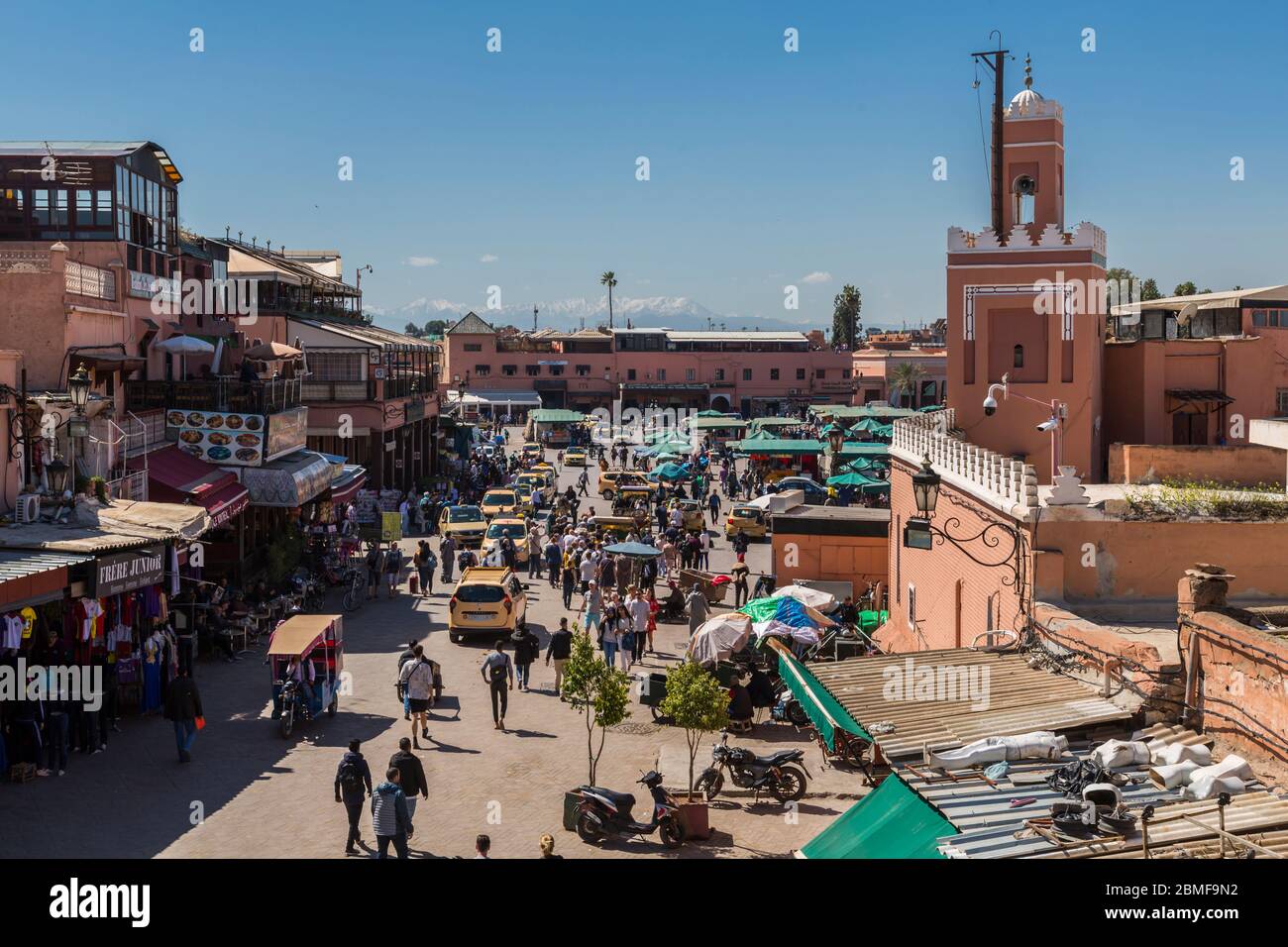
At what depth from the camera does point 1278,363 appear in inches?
1115

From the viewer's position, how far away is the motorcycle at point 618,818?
41.0 ft

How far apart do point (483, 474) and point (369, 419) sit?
10.1 meters

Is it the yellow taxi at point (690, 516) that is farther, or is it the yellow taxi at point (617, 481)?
the yellow taxi at point (617, 481)

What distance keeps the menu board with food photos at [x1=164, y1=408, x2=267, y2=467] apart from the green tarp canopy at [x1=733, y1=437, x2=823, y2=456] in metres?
23.0

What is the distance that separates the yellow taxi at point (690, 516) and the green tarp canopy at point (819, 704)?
21.2 m

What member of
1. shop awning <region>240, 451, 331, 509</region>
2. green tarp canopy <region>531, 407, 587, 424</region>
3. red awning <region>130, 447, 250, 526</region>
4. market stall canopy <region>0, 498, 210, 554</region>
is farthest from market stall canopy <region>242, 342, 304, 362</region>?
green tarp canopy <region>531, 407, 587, 424</region>

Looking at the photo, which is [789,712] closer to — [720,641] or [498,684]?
[720,641]

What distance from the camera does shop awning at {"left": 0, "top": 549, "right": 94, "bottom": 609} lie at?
1280 cm

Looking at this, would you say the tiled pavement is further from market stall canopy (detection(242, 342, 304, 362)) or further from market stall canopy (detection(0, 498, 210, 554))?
market stall canopy (detection(242, 342, 304, 362))

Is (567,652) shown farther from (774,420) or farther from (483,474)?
(774,420)

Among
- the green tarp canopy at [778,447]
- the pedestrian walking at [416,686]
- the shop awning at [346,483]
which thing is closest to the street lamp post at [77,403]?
the pedestrian walking at [416,686]

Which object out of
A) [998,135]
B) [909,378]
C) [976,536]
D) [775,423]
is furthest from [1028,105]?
[909,378]

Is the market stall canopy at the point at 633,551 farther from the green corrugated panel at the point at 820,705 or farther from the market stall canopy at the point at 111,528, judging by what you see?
the green corrugated panel at the point at 820,705

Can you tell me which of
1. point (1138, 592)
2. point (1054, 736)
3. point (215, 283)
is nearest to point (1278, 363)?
point (1138, 592)
